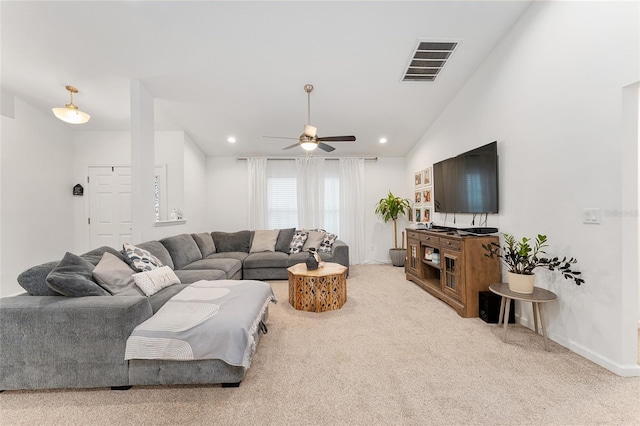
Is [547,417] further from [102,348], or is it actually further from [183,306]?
[102,348]

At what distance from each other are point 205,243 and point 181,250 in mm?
949

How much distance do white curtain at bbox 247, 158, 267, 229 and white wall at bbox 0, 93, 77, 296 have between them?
315cm

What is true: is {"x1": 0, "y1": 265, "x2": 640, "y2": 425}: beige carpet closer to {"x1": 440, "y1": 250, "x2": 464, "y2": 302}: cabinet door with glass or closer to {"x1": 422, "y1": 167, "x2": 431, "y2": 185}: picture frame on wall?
{"x1": 440, "y1": 250, "x2": 464, "y2": 302}: cabinet door with glass

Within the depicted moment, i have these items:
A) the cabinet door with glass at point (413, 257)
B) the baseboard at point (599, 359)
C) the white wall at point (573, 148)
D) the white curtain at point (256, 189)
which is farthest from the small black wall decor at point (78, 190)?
the baseboard at point (599, 359)

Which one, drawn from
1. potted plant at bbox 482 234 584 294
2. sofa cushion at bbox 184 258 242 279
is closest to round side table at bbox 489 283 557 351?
potted plant at bbox 482 234 584 294

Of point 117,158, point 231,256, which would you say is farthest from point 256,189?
point 117,158

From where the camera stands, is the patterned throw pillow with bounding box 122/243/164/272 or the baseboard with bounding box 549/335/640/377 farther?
the patterned throw pillow with bounding box 122/243/164/272

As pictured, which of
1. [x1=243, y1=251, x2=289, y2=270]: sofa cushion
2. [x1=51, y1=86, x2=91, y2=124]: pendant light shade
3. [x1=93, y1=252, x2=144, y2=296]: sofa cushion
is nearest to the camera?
[x1=93, y1=252, x2=144, y2=296]: sofa cushion

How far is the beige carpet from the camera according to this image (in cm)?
157

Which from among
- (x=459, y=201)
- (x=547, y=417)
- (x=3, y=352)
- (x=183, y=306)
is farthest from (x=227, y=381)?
(x=459, y=201)

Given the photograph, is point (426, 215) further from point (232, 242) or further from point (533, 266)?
point (232, 242)

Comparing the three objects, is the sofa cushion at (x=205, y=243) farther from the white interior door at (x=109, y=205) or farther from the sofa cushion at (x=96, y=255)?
the sofa cushion at (x=96, y=255)

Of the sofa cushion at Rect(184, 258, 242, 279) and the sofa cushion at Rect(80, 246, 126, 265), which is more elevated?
the sofa cushion at Rect(80, 246, 126, 265)

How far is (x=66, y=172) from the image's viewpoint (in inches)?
189
